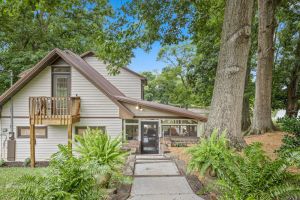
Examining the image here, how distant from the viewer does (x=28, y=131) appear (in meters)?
12.6

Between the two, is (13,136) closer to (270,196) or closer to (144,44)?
(144,44)

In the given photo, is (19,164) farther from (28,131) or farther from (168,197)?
(168,197)

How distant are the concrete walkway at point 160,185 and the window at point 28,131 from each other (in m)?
7.80

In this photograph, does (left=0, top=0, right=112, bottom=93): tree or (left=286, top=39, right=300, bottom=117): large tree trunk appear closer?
(left=0, top=0, right=112, bottom=93): tree

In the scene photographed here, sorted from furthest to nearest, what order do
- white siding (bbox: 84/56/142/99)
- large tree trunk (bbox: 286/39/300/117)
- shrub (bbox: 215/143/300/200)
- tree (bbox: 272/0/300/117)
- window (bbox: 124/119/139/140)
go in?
large tree trunk (bbox: 286/39/300/117), tree (bbox: 272/0/300/117), white siding (bbox: 84/56/142/99), window (bbox: 124/119/139/140), shrub (bbox: 215/143/300/200)

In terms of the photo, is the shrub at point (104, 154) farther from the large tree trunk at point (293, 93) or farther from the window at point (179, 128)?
the large tree trunk at point (293, 93)

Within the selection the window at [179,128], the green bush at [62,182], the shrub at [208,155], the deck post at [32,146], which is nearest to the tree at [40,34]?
the deck post at [32,146]

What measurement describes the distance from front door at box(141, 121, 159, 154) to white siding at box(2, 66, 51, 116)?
555 centimetres

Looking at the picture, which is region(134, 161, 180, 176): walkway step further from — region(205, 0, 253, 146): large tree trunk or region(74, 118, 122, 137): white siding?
region(74, 118, 122, 137): white siding

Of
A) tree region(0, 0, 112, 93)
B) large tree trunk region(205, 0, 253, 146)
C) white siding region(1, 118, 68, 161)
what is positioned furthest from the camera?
tree region(0, 0, 112, 93)

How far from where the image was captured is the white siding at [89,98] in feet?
40.7

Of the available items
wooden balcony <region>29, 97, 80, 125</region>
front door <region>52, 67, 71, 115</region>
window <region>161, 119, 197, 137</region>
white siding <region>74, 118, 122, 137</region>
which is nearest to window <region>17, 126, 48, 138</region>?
wooden balcony <region>29, 97, 80, 125</region>

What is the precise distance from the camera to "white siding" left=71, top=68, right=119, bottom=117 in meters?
12.4

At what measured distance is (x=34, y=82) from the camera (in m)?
12.4
